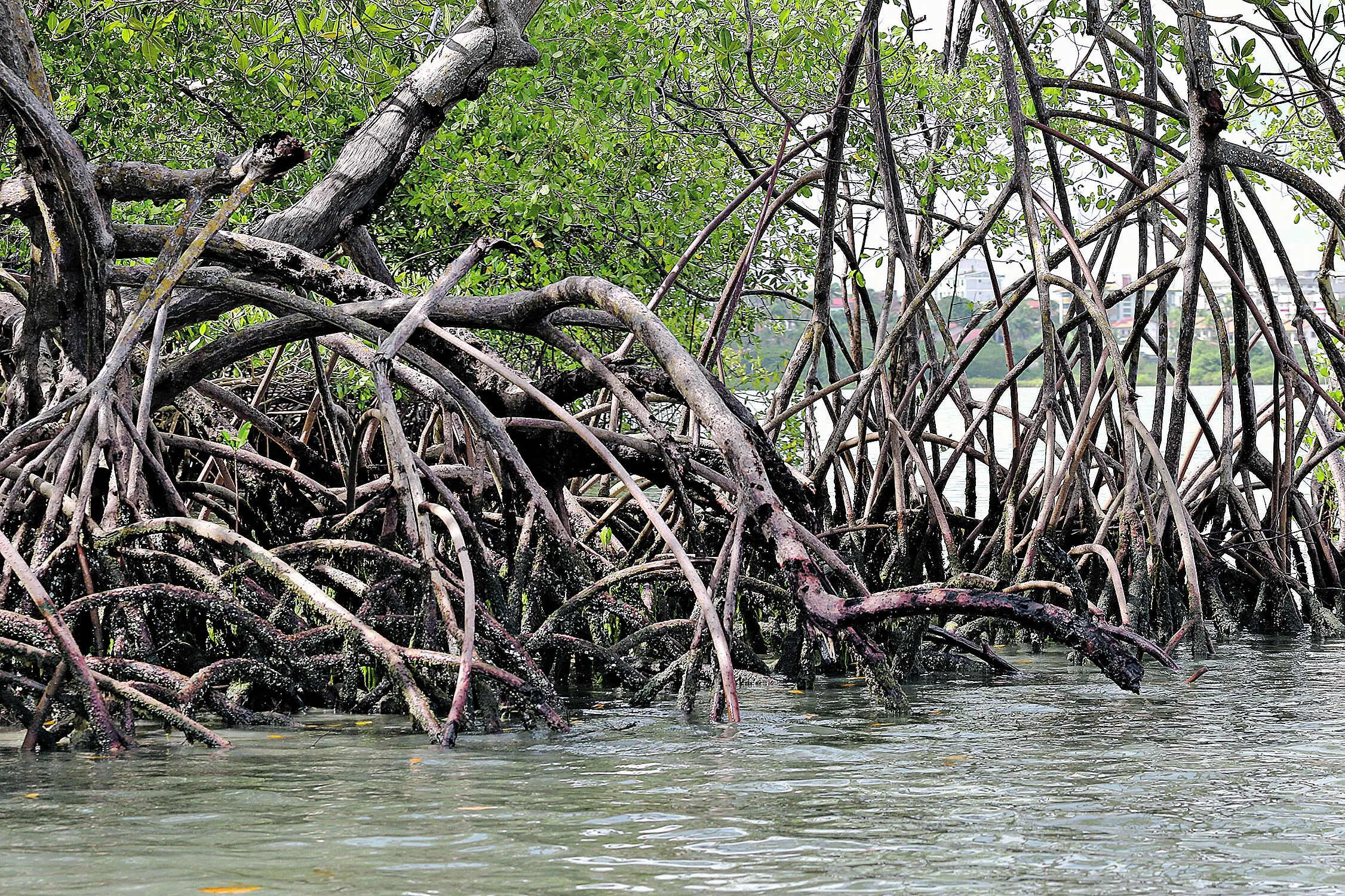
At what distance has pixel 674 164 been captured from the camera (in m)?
10.0

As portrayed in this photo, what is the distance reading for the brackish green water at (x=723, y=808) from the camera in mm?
3125

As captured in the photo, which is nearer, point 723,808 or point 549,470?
point 723,808

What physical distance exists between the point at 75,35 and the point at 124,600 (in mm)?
5542

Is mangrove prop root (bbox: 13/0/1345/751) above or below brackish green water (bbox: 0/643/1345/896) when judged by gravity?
above

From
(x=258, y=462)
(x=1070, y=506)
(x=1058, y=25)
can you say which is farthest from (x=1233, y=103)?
(x=258, y=462)

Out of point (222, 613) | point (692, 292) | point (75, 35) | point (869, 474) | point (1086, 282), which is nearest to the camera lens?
point (222, 613)

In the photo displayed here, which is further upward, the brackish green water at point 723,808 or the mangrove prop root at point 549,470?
the mangrove prop root at point 549,470

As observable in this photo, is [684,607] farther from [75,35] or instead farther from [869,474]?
[75,35]

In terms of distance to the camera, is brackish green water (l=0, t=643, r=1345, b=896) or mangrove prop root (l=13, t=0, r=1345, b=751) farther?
mangrove prop root (l=13, t=0, r=1345, b=751)

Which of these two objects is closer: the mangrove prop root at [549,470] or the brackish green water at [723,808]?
the brackish green water at [723,808]

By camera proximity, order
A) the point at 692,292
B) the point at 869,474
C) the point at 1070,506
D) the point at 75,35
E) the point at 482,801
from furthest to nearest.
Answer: the point at 692,292, the point at 75,35, the point at 869,474, the point at 1070,506, the point at 482,801

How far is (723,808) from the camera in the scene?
3.75 meters

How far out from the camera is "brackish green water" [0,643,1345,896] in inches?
123

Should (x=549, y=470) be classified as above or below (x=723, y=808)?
above
